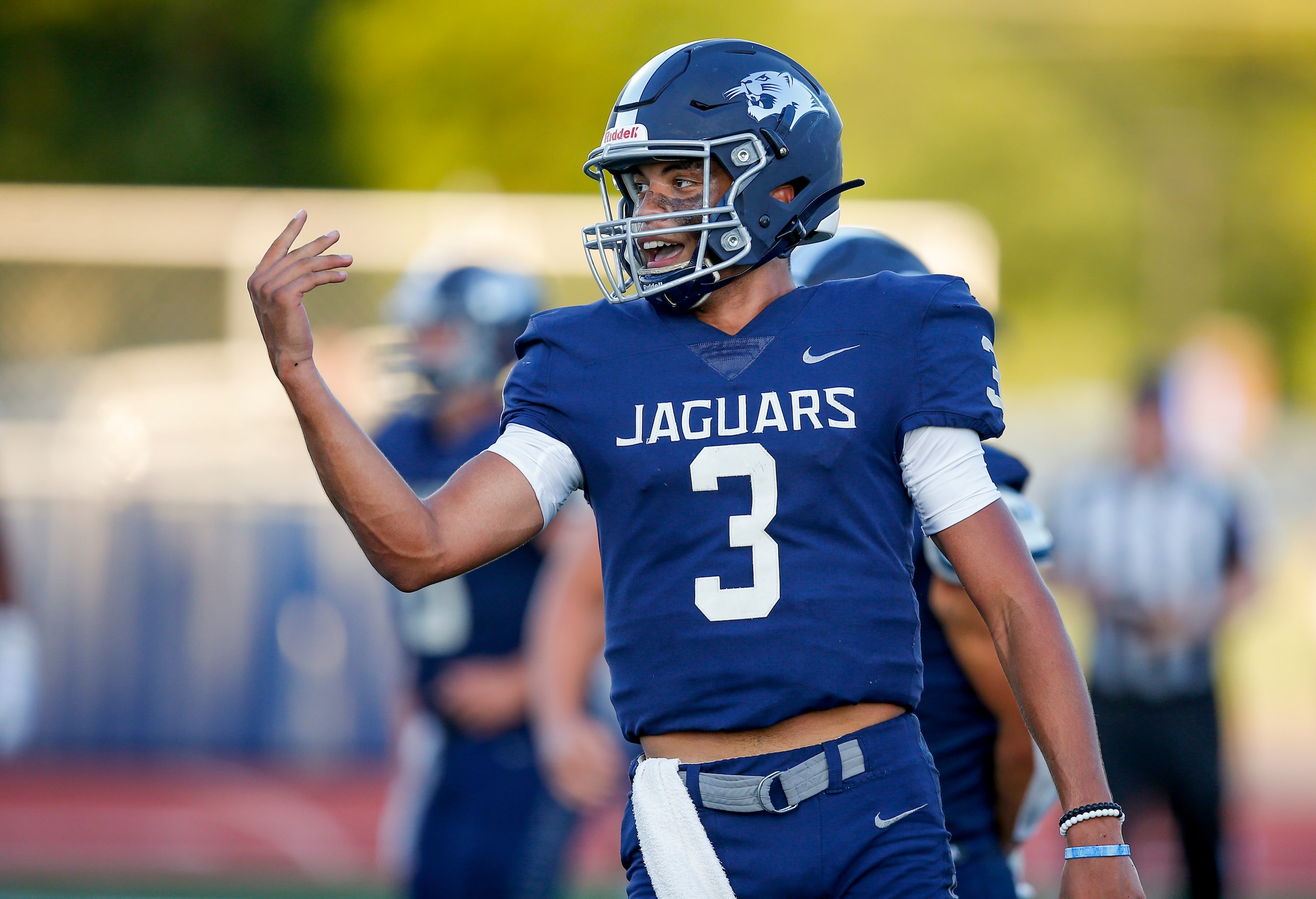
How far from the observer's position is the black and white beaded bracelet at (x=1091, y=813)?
224cm

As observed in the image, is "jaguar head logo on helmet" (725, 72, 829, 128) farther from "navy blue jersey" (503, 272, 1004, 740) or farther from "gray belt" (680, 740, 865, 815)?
"gray belt" (680, 740, 865, 815)

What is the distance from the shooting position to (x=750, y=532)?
2.40 metres

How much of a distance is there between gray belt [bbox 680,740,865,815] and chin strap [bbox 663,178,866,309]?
725mm

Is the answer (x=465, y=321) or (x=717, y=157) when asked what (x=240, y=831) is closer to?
(x=465, y=321)

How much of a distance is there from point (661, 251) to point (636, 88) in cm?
27

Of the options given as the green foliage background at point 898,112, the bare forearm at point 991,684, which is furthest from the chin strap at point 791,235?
the green foliage background at point 898,112

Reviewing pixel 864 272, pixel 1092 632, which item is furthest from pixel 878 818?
pixel 1092 632

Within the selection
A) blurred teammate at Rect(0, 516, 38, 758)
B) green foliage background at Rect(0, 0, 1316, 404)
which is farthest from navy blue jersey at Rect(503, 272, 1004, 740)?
green foliage background at Rect(0, 0, 1316, 404)

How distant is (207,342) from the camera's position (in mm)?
11078

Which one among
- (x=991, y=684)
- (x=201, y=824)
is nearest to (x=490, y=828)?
(x=991, y=684)

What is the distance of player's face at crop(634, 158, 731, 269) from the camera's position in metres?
2.57

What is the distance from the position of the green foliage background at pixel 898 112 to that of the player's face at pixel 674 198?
16.6 m

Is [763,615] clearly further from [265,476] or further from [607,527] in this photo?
[265,476]

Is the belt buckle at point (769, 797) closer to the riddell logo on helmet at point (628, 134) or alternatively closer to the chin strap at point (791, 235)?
→ the chin strap at point (791, 235)
